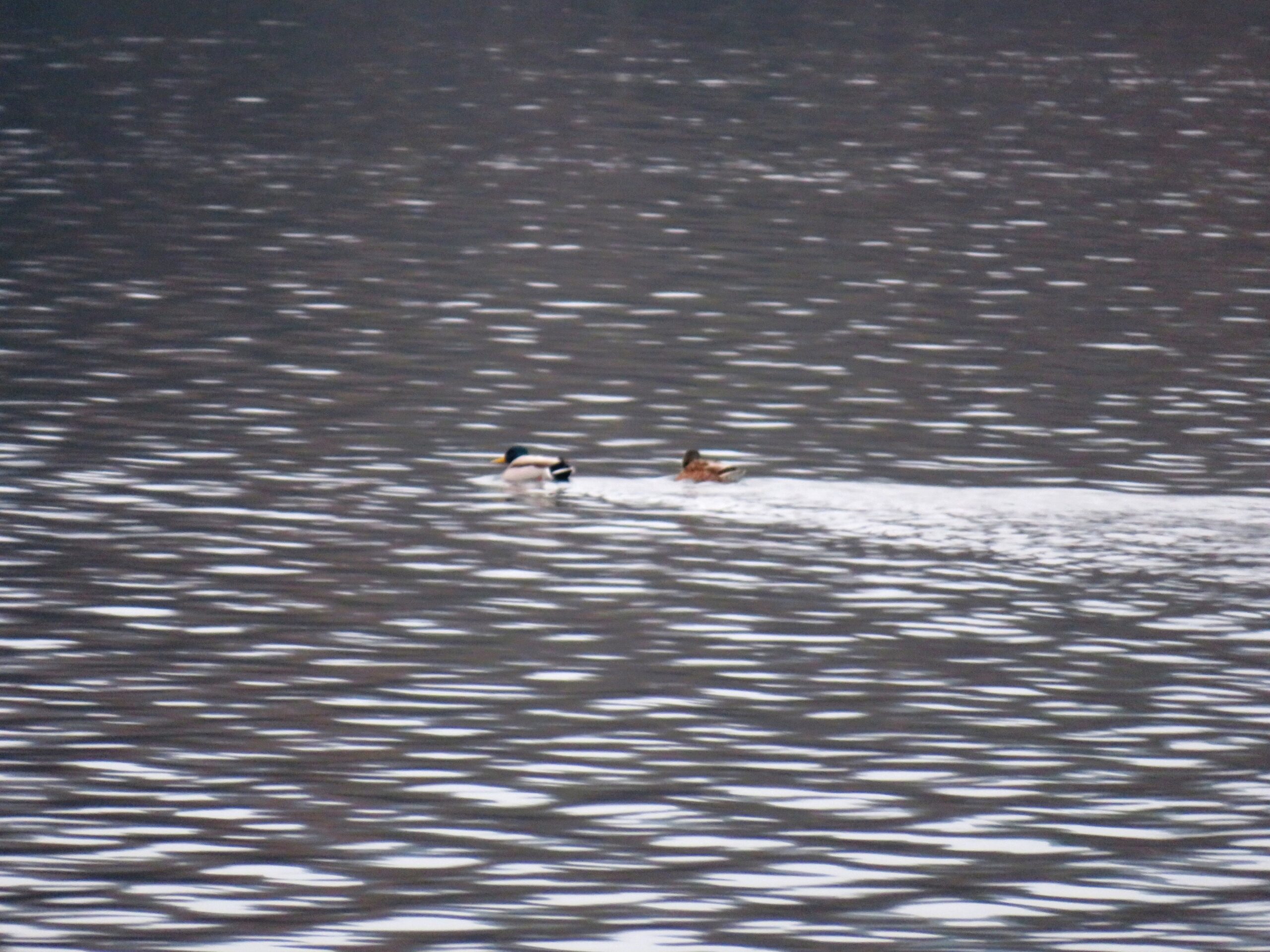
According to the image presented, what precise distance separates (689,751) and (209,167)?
4212 centimetres

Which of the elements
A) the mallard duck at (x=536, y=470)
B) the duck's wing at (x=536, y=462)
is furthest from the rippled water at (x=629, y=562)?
the duck's wing at (x=536, y=462)

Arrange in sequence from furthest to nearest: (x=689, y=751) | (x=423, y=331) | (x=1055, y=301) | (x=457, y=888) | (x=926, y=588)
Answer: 1. (x=1055, y=301)
2. (x=423, y=331)
3. (x=926, y=588)
4. (x=689, y=751)
5. (x=457, y=888)

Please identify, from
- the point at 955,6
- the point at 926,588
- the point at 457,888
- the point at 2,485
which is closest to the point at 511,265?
the point at 2,485

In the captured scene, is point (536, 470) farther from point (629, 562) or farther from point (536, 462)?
point (629, 562)

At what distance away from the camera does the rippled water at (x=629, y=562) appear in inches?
625

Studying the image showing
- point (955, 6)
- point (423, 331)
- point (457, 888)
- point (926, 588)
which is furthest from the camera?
point (955, 6)

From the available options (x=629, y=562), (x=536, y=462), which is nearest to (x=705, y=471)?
(x=536, y=462)

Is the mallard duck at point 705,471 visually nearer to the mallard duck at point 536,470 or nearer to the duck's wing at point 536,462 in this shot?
the mallard duck at point 536,470

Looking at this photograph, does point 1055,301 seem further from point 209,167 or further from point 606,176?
point 209,167

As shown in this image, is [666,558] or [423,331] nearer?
[666,558]

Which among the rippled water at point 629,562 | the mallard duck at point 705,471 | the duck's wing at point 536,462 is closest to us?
the rippled water at point 629,562

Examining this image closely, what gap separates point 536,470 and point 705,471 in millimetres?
1892

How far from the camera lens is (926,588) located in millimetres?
23531

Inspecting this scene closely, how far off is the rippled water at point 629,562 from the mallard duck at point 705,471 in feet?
1.22
